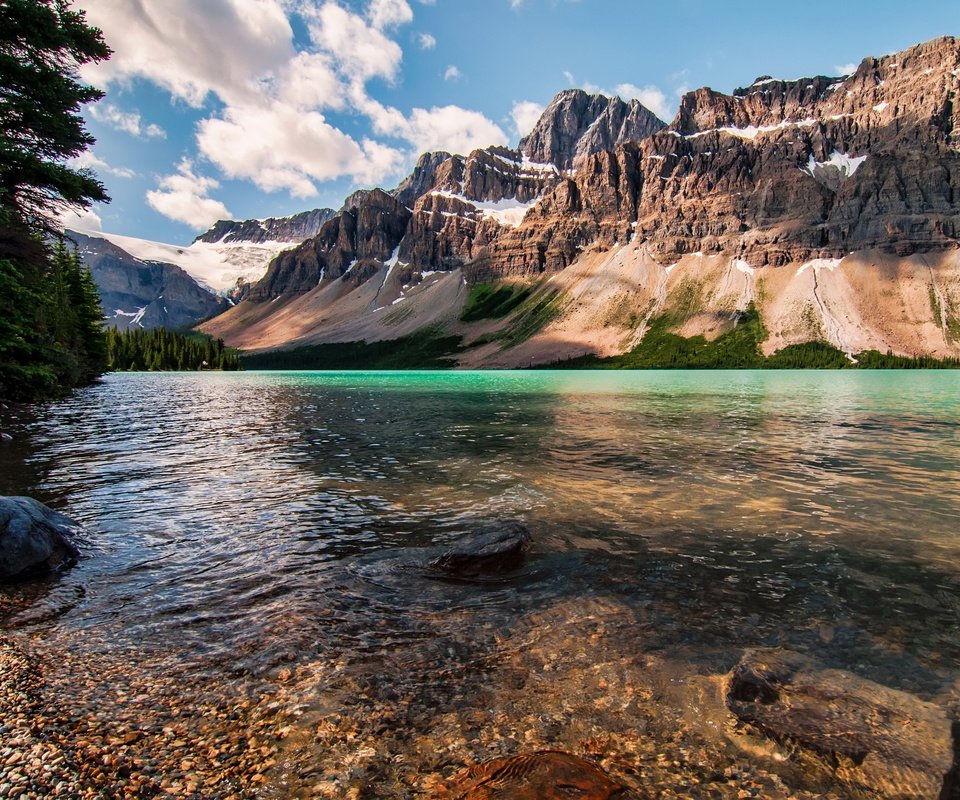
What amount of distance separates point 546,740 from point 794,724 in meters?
3.37

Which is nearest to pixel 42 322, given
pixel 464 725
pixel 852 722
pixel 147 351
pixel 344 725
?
pixel 344 725

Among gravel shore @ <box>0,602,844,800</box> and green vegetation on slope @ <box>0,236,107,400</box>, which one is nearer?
gravel shore @ <box>0,602,844,800</box>

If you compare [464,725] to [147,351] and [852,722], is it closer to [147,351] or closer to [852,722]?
[852,722]

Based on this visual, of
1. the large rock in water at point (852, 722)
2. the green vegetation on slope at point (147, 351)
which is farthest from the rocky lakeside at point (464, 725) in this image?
the green vegetation on slope at point (147, 351)

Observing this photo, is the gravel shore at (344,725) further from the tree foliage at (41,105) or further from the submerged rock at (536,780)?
the tree foliage at (41,105)

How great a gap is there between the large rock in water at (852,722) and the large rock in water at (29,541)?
14.5 metres

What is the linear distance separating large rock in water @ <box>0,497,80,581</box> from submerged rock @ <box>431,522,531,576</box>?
357 inches

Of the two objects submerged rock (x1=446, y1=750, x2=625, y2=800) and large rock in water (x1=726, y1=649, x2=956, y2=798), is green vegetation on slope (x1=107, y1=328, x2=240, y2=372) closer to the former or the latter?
submerged rock (x1=446, y1=750, x2=625, y2=800)

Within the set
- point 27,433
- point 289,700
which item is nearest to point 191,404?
point 27,433

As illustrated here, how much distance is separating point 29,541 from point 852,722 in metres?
16.4

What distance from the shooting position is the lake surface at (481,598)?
7172mm

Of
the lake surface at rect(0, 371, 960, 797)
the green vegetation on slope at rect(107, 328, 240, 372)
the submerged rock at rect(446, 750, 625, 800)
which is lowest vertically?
the lake surface at rect(0, 371, 960, 797)

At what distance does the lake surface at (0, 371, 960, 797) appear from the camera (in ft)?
23.5

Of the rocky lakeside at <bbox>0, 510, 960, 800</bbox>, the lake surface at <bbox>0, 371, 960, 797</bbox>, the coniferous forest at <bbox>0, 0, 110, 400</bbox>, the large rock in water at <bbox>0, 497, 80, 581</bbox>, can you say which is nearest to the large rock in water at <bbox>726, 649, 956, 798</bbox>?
the rocky lakeside at <bbox>0, 510, 960, 800</bbox>
